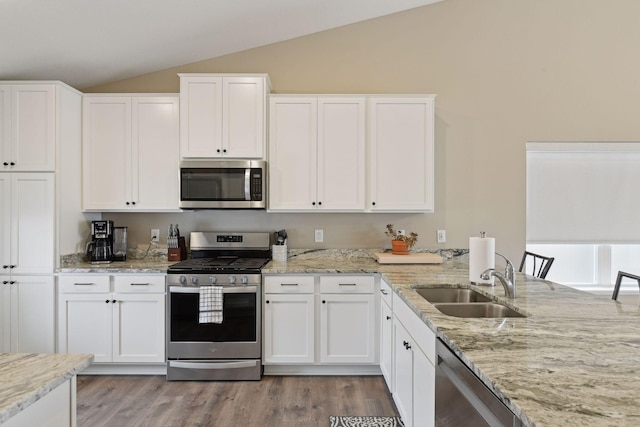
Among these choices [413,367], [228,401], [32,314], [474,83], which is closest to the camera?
[413,367]

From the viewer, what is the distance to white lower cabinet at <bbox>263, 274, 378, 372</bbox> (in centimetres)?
292

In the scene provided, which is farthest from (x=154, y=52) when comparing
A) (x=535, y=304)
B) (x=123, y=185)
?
(x=535, y=304)

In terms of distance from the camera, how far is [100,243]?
3.20m

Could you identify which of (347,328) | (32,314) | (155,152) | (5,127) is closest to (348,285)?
(347,328)

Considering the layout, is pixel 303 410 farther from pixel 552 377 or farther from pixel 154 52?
pixel 154 52

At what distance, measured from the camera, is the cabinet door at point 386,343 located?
2518 millimetres

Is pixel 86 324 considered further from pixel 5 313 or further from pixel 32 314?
pixel 5 313

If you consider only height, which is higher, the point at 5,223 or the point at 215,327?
the point at 5,223

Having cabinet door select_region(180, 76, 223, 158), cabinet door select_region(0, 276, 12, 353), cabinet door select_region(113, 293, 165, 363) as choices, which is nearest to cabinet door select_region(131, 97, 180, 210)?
cabinet door select_region(180, 76, 223, 158)

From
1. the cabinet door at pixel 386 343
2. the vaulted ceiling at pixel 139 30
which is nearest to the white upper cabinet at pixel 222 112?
the vaulted ceiling at pixel 139 30

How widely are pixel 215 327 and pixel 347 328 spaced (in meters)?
1.05

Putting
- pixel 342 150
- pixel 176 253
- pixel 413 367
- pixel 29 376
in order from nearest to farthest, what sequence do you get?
pixel 29 376, pixel 413 367, pixel 342 150, pixel 176 253

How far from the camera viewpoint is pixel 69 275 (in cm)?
293

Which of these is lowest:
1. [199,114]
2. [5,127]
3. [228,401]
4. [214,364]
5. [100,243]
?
[228,401]
